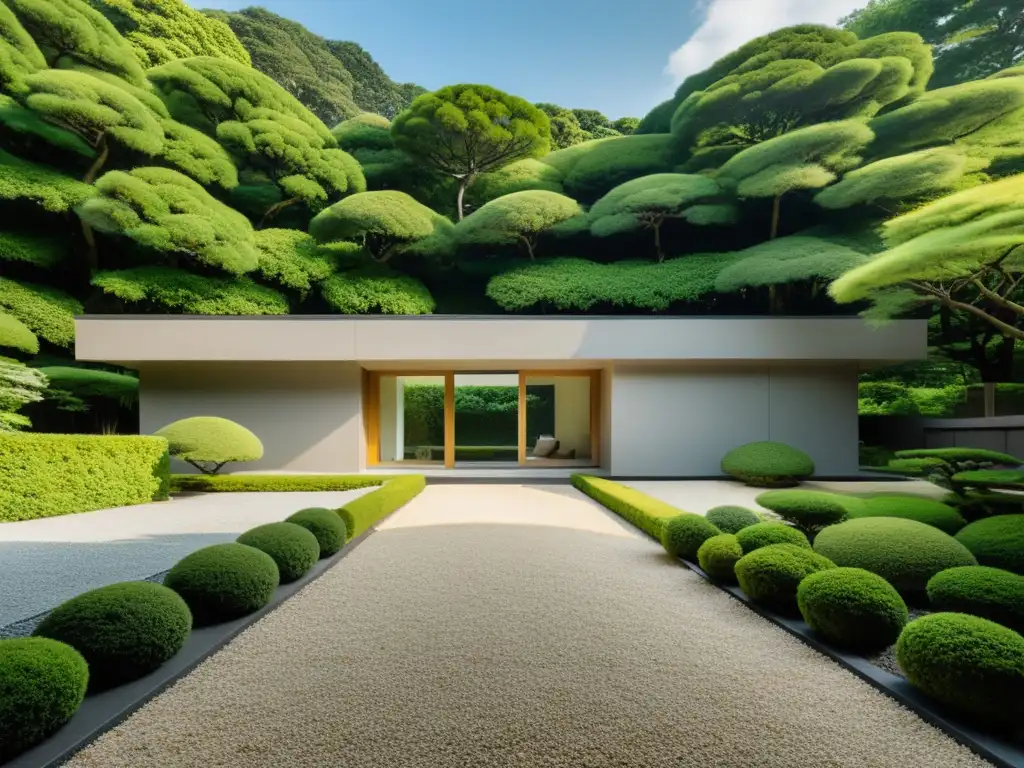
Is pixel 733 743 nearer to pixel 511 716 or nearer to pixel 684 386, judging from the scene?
pixel 511 716

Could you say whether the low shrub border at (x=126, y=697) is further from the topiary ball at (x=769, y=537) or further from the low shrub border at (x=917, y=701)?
the topiary ball at (x=769, y=537)

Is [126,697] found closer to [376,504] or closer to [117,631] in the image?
[117,631]

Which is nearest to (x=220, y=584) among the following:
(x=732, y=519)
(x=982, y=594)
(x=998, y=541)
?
(x=732, y=519)

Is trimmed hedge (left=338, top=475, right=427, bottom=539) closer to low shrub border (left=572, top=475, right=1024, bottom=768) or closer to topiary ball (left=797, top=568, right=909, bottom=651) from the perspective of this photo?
low shrub border (left=572, top=475, right=1024, bottom=768)

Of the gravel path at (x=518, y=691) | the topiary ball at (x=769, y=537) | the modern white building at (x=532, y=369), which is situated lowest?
the gravel path at (x=518, y=691)

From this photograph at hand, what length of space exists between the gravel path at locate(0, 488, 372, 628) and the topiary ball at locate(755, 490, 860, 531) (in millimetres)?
5696

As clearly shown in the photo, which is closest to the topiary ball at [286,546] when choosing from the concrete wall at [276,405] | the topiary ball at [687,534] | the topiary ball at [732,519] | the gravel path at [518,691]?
the gravel path at [518,691]

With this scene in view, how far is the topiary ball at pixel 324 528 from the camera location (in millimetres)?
5109

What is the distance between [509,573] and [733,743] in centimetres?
267

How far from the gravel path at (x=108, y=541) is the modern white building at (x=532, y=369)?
136 inches

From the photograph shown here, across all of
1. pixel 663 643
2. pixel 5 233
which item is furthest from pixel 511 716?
pixel 5 233

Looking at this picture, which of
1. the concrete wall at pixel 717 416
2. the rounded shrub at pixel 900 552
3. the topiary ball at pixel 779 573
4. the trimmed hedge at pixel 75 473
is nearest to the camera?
the topiary ball at pixel 779 573

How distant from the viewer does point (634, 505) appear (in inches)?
272

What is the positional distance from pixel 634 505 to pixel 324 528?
3.75 metres
